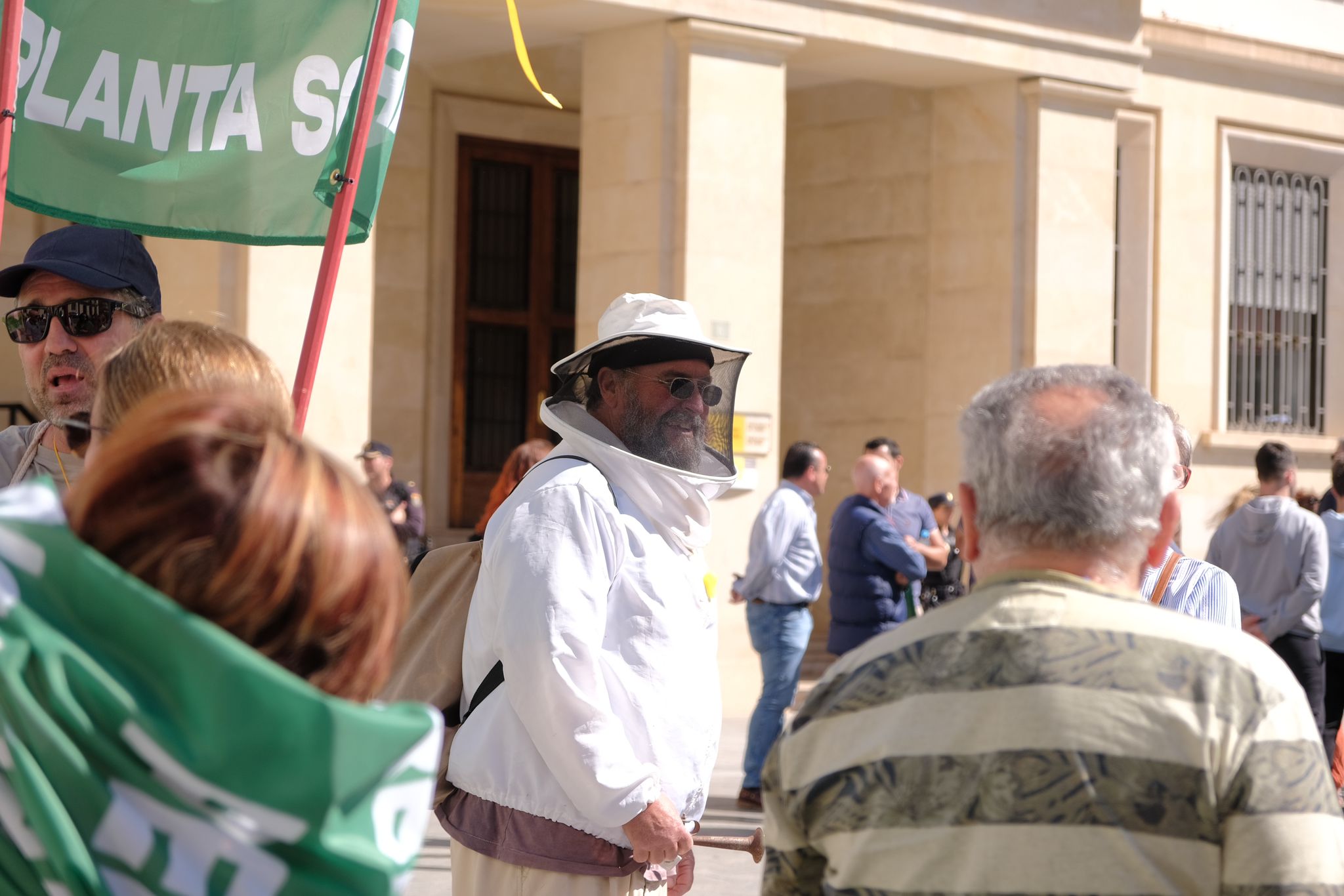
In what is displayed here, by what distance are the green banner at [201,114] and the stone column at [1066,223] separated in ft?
32.5

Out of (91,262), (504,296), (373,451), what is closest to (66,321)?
(91,262)

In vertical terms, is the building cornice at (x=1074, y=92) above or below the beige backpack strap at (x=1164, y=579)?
above

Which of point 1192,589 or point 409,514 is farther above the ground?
point 1192,589

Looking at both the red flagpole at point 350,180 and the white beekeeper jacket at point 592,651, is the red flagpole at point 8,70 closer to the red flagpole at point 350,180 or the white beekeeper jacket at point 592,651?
the red flagpole at point 350,180

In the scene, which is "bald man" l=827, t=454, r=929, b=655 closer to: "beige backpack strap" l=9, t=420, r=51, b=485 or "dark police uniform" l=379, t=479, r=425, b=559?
"dark police uniform" l=379, t=479, r=425, b=559

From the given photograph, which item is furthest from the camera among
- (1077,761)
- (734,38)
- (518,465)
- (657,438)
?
(734,38)

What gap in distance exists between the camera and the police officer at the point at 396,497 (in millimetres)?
10352

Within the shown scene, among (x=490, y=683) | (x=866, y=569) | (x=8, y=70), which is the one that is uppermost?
(x=8, y=70)

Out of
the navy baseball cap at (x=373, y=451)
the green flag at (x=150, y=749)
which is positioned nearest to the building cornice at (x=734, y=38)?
the navy baseball cap at (x=373, y=451)

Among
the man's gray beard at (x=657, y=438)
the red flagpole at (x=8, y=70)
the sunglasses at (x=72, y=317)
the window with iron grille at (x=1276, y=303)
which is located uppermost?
the window with iron grille at (x=1276, y=303)

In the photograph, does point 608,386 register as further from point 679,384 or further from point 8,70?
point 8,70

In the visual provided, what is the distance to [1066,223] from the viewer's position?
1327cm

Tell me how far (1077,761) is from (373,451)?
8.85 meters

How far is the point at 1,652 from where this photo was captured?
1400 mm
